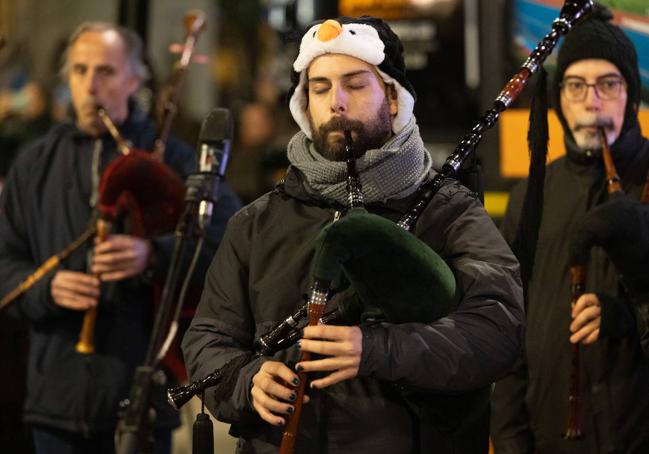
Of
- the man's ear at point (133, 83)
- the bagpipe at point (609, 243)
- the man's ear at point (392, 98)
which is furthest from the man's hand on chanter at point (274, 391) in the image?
the man's ear at point (133, 83)

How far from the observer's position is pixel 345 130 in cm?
270

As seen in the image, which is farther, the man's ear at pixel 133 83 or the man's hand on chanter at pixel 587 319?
the man's ear at pixel 133 83

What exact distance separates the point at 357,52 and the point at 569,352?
115cm

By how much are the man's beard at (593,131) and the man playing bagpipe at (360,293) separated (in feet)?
2.69

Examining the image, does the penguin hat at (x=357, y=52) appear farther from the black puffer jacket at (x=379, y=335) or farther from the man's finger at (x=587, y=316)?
the man's finger at (x=587, y=316)

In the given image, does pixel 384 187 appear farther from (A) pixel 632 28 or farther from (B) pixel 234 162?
(B) pixel 234 162

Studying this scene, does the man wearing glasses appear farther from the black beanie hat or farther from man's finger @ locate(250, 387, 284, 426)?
man's finger @ locate(250, 387, 284, 426)

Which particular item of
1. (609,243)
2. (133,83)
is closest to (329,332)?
(609,243)

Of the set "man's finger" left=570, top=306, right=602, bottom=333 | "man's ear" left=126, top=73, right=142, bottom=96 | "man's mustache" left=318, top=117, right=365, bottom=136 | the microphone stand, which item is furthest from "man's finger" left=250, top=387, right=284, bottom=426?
"man's ear" left=126, top=73, right=142, bottom=96

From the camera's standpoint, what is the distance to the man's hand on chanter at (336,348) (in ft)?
7.70

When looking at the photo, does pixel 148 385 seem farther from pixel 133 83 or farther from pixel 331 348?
pixel 133 83

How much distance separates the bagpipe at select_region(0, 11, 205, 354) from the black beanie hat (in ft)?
4.24

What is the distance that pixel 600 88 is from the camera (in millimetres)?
3459

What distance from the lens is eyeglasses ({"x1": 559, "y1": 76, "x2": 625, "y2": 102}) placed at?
3451mm
